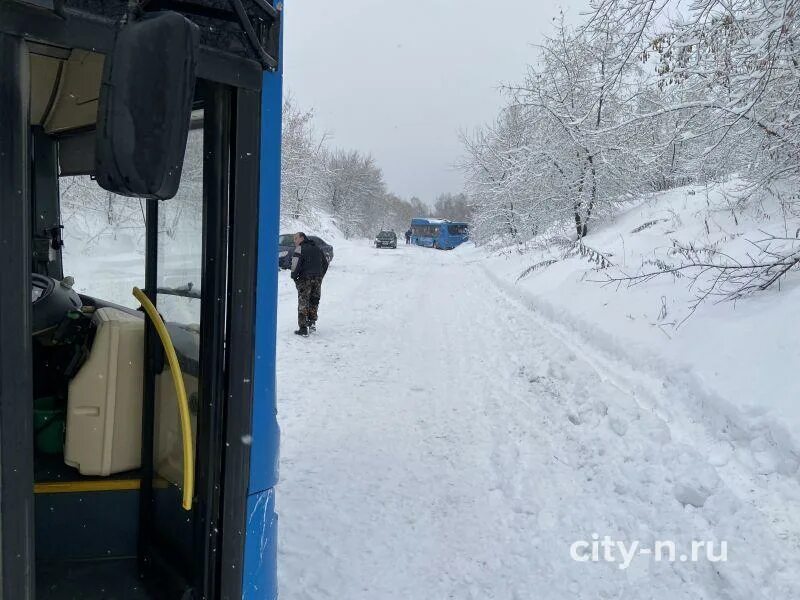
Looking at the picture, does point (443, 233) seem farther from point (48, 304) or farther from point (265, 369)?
point (265, 369)

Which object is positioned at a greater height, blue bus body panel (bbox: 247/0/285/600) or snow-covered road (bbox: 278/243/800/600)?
blue bus body panel (bbox: 247/0/285/600)

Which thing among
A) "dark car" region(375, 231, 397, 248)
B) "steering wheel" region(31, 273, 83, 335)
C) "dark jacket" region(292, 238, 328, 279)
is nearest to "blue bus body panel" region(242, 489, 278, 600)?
"steering wheel" region(31, 273, 83, 335)

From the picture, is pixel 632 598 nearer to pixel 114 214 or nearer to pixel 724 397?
pixel 724 397

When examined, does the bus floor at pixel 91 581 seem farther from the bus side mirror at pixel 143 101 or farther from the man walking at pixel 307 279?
the man walking at pixel 307 279

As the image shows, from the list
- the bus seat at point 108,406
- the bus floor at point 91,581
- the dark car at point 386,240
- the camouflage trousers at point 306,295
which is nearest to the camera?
the bus floor at point 91,581

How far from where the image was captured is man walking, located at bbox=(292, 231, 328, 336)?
9773 mm

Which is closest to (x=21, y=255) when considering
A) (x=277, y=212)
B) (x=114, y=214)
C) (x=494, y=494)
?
(x=277, y=212)

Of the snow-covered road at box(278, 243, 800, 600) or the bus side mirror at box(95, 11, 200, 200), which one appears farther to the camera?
the snow-covered road at box(278, 243, 800, 600)

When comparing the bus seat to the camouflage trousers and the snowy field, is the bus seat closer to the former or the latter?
Answer: the snowy field

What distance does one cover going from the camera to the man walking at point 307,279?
9773mm

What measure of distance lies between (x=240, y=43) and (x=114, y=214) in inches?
45.8

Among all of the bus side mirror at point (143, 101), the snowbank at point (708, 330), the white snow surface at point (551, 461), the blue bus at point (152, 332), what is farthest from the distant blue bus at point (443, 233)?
the bus side mirror at point (143, 101)

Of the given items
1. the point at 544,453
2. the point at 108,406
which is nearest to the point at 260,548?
the point at 108,406

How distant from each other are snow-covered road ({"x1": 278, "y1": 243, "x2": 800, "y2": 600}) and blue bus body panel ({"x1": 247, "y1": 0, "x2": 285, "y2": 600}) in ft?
3.94
